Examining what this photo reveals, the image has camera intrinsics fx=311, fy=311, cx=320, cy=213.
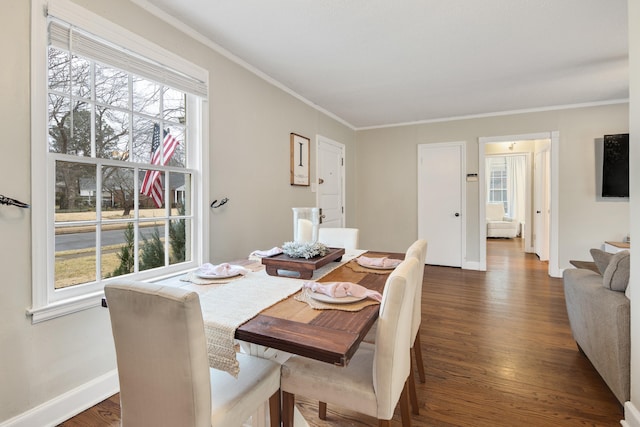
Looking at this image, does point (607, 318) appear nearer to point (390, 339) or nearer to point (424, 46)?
point (390, 339)

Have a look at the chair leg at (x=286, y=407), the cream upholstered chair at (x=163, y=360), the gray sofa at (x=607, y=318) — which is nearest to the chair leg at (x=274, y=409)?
the chair leg at (x=286, y=407)

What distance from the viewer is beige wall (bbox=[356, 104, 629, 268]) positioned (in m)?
4.16

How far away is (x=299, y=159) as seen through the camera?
381 centimetres

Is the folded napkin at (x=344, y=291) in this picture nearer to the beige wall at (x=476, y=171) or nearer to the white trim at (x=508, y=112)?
the beige wall at (x=476, y=171)

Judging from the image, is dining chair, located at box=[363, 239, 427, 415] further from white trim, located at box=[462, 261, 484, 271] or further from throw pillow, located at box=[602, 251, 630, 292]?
white trim, located at box=[462, 261, 484, 271]

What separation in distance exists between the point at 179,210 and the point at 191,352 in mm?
1660

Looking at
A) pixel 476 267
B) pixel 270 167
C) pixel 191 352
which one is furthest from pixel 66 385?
pixel 476 267

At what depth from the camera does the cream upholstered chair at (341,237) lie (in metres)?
2.70

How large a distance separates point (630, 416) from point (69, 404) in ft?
9.20

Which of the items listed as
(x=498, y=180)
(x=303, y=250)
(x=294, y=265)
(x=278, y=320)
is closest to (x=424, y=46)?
(x=303, y=250)

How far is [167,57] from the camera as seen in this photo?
6.97ft

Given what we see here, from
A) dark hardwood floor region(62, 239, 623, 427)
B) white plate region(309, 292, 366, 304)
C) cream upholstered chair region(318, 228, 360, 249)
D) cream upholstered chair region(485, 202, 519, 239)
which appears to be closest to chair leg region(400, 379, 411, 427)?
dark hardwood floor region(62, 239, 623, 427)

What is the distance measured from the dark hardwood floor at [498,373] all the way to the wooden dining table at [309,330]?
799mm

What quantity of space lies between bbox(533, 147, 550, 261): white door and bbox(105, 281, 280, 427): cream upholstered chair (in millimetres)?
5711
